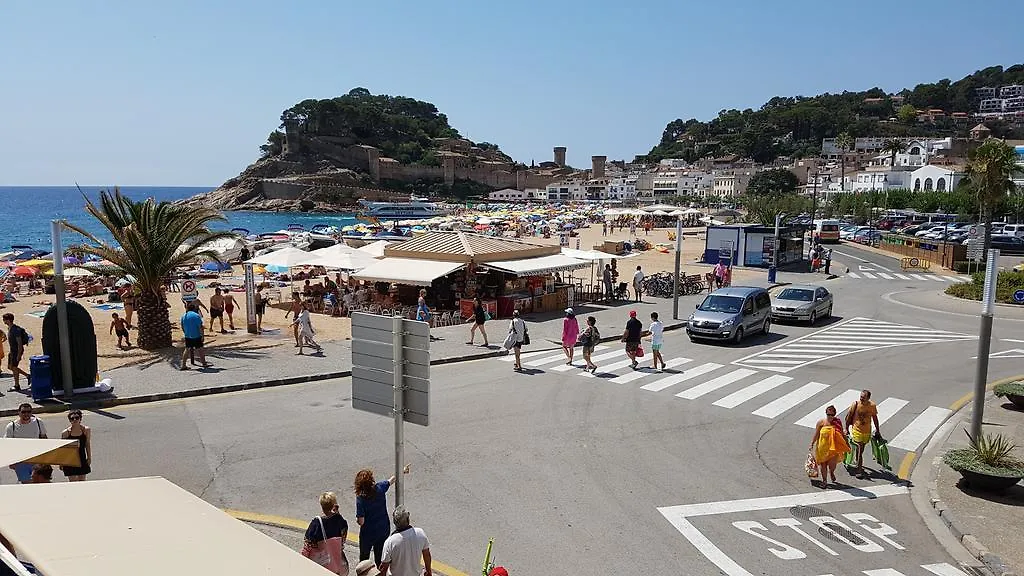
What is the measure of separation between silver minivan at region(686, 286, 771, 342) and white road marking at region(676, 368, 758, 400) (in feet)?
9.61

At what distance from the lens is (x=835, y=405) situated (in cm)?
1376

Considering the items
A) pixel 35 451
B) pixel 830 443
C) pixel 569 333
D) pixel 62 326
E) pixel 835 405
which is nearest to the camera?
pixel 35 451

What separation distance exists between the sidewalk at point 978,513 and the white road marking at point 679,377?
15.9 feet

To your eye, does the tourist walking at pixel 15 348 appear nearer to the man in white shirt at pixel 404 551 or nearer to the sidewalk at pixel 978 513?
the man in white shirt at pixel 404 551

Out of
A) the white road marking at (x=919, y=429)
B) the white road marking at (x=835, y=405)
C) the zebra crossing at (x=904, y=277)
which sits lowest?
the zebra crossing at (x=904, y=277)

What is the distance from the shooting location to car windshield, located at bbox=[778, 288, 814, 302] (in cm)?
2347

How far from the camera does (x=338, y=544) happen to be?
6.31m

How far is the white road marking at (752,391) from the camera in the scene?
13.7m

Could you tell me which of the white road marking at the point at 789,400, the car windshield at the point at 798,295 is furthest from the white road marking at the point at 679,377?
the car windshield at the point at 798,295

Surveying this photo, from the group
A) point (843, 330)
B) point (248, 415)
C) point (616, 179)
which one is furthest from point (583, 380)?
point (616, 179)

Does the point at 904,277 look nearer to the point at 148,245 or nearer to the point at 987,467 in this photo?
the point at 987,467

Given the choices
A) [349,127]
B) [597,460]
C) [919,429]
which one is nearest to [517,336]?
[597,460]

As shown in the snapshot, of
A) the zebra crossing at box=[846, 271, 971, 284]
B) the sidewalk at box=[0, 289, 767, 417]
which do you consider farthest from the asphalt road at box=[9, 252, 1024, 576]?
the zebra crossing at box=[846, 271, 971, 284]

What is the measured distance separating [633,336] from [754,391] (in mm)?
2870
